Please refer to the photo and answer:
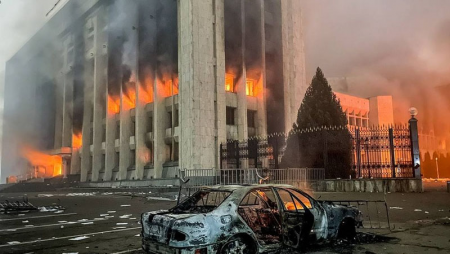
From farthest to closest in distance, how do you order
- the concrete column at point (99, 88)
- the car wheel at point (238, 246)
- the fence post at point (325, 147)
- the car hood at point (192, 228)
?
the concrete column at point (99, 88) → the fence post at point (325, 147) → the car wheel at point (238, 246) → the car hood at point (192, 228)

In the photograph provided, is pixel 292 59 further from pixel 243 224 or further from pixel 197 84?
pixel 243 224

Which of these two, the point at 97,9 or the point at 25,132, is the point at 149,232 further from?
the point at 25,132

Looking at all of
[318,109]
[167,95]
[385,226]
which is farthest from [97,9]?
[385,226]

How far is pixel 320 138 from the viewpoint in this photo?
19359mm

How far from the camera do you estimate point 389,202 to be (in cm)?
1292

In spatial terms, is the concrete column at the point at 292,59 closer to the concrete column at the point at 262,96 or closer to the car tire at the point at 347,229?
the concrete column at the point at 262,96

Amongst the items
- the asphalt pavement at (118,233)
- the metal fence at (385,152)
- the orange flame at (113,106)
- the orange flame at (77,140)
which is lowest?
the asphalt pavement at (118,233)

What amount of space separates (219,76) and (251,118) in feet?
18.1

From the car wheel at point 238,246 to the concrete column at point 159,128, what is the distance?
78.5ft

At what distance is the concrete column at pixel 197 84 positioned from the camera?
2394 cm

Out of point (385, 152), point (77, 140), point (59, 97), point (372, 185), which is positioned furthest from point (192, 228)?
point (59, 97)

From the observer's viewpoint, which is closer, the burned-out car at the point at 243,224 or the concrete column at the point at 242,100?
the burned-out car at the point at 243,224

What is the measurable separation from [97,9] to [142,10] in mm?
8872

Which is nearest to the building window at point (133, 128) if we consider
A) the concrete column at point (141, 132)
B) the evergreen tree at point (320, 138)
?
the concrete column at point (141, 132)
